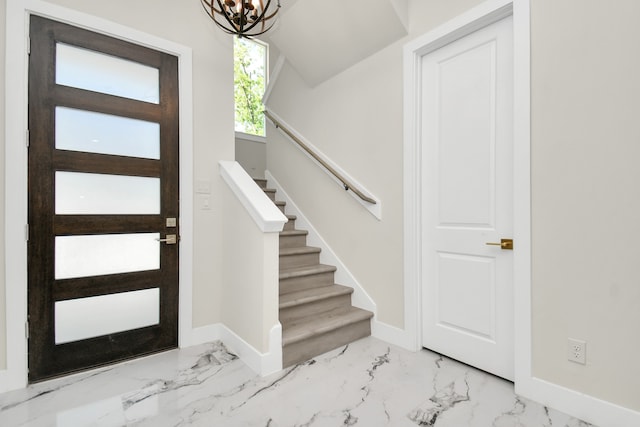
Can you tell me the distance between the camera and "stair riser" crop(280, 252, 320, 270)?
294 centimetres

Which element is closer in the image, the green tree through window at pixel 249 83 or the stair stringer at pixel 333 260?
the stair stringer at pixel 333 260

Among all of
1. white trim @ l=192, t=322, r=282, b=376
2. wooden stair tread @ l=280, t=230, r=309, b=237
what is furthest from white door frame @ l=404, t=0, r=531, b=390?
wooden stair tread @ l=280, t=230, r=309, b=237

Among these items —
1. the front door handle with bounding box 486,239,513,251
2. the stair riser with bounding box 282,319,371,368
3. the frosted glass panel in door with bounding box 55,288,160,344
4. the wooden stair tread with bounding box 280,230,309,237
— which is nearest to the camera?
the front door handle with bounding box 486,239,513,251

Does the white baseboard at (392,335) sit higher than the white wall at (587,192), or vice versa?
the white wall at (587,192)

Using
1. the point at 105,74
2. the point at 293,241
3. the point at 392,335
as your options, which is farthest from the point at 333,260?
the point at 105,74

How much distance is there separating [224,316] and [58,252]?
119 cm

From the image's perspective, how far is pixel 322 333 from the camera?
2322 millimetres

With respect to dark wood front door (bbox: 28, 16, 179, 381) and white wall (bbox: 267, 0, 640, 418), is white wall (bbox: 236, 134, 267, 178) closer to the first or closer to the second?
dark wood front door (bbox: 28, 16, 179, 381)

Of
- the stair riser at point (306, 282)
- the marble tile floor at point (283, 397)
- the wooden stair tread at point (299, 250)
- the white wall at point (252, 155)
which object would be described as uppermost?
the white wall at point (252, 155)

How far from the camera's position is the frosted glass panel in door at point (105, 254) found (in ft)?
6.62

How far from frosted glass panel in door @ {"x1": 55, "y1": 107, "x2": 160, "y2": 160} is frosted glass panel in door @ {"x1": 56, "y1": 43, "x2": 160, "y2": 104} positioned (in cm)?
18

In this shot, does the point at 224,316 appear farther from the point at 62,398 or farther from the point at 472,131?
the point at 472,131

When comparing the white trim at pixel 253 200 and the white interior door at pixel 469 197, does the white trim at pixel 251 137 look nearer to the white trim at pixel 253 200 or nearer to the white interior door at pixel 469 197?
the white trim at pixel 253 200

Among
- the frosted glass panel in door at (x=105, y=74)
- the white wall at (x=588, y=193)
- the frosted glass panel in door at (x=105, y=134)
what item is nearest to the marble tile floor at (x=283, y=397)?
the white wall at (x=588, y=193)
